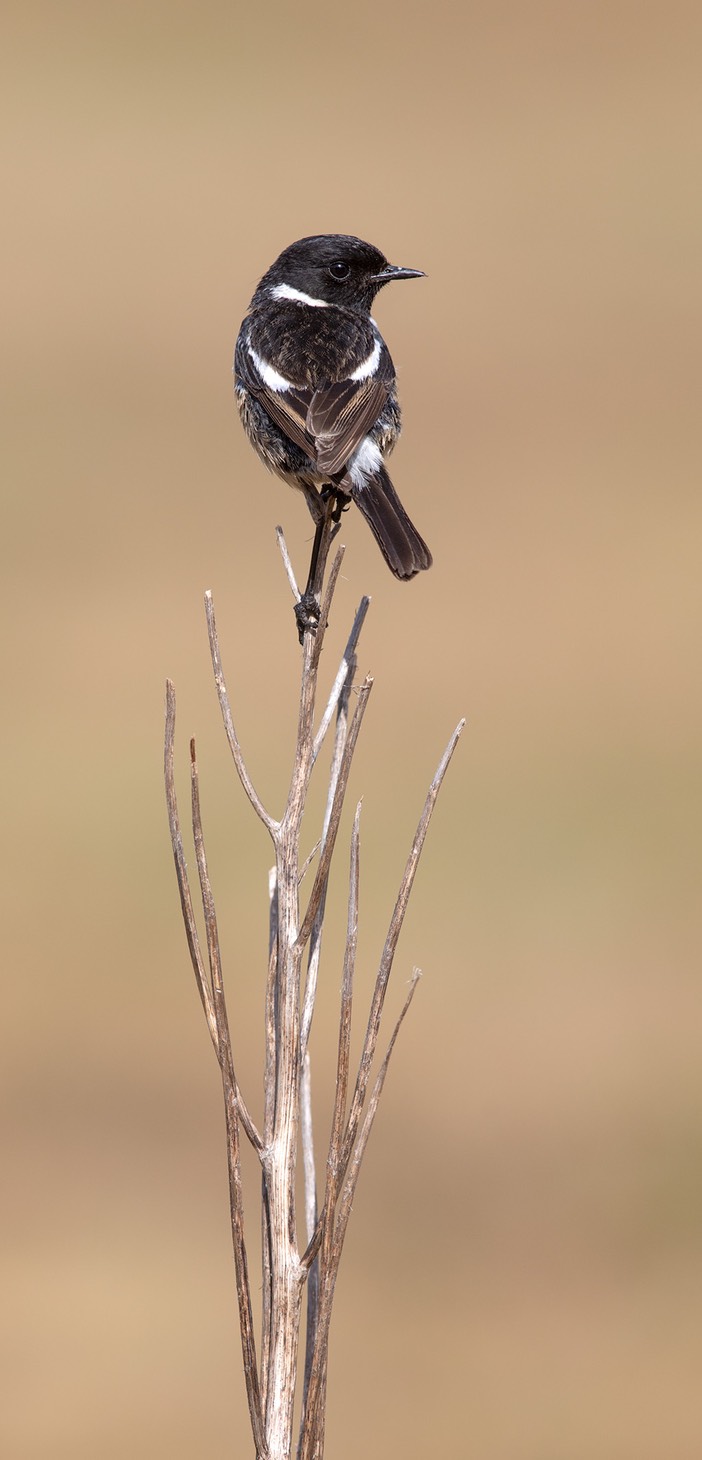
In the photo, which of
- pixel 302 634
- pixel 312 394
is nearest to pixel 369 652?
pixel 312 394

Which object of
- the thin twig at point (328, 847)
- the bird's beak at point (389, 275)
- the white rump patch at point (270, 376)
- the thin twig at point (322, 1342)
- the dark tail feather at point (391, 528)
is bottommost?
the thin twig at point (322, 1342)

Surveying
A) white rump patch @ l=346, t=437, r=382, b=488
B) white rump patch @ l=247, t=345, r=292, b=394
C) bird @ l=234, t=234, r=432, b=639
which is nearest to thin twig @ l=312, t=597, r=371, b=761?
bird @ l=234, t=234, r=432, b=639

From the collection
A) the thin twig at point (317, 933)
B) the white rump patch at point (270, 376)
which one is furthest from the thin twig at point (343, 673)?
the white rump patch at point (270, 376)

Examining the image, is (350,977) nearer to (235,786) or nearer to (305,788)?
(305,788)

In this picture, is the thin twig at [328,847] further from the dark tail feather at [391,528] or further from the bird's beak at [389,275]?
the bird's beak at [389,275]

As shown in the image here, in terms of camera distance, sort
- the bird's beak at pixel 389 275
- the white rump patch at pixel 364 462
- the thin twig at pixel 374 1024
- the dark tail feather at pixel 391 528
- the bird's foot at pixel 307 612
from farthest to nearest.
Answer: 1. the bird's beak at pixel 389 275
2. the white rump patch at pixel 364 462
3. the dark tail feather at pixel 391 528
4. the bird's foot at pixel 307 612
5. the thin twig at pixel 374 1024

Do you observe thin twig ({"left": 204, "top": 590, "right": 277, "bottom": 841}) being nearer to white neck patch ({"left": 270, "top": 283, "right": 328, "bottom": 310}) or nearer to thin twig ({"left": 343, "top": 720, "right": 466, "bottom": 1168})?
thin twig ({"left": 343, "top": 720, "right": 466, "bottom": 1168})

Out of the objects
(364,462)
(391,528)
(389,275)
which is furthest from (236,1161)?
(389,275)
